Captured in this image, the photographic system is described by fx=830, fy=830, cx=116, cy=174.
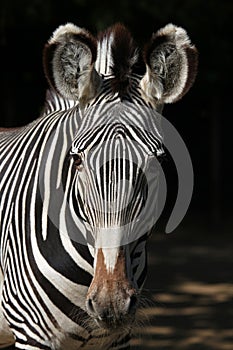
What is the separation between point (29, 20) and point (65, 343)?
283 inches

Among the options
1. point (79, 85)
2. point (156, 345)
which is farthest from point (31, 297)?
point (156, 345)

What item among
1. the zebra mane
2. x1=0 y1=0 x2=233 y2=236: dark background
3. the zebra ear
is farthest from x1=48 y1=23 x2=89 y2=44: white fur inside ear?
x1=0 y1=0 x2=233 y2=236: dark background

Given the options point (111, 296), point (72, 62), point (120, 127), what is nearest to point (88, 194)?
point (120, 127)

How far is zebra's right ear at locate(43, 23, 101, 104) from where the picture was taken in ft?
9.68

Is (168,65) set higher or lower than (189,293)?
higher

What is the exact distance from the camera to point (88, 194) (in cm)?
279

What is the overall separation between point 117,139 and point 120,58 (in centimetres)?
38

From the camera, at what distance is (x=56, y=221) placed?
10.3 feet

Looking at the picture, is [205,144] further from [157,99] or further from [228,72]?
[157,99]

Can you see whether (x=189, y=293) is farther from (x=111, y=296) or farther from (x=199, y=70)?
(x=111, y=296)

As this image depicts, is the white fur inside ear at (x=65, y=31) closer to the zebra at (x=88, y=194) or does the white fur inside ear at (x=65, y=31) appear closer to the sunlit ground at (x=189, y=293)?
the zebra at (x=88, y=194)

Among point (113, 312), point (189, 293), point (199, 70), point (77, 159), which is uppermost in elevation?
point (199, 70)

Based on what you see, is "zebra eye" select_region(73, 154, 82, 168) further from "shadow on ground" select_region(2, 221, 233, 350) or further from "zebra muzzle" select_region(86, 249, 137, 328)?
"shadow on ground" select_region(2, 221, 233, 350)

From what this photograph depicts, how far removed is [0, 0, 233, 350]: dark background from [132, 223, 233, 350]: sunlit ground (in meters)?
0.03
